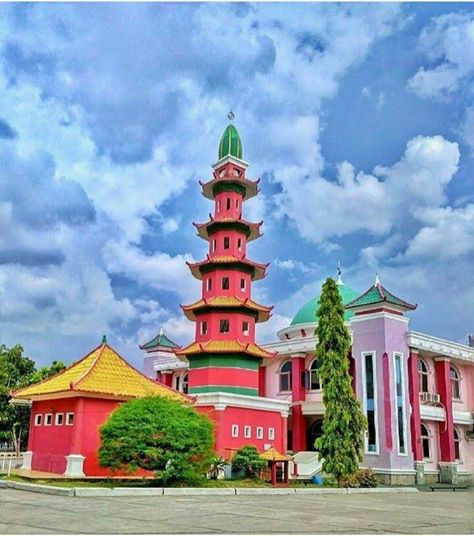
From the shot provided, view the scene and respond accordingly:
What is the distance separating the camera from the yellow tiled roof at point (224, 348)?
3055 cm

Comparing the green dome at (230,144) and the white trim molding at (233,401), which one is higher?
the green dome at (230,144)

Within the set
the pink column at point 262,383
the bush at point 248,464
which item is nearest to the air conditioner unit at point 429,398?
the pink column at point 262,383

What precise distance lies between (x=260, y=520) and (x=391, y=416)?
19.7 metres

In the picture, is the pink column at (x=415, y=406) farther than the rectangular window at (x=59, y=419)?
Yes

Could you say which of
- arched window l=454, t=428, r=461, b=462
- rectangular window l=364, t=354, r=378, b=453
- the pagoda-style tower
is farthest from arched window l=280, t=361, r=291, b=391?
arched window l=454, t=428, r=461, b=462

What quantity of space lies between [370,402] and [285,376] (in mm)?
7439

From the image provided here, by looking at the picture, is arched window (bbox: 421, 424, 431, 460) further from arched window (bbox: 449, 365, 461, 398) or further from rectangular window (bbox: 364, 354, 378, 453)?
rectangular window (bbox: 364, 354, 378, 453)

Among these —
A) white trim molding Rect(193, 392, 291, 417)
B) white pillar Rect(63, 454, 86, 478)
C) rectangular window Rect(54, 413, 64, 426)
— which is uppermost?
white trim molding Rect(193, 392, 291, 417)

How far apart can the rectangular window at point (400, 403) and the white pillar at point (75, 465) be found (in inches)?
595

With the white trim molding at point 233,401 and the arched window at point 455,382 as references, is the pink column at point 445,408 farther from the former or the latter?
the white trim molding at point 233,401

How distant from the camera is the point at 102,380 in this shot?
2516cm

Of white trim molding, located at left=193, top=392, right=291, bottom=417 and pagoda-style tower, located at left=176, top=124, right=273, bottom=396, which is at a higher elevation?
pagoda-style tower, located at left=176, top=124, right=273, bottom=396

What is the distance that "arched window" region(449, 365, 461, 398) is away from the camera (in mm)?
35938

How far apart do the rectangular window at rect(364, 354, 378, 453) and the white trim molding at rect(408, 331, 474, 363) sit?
93.4 inches
